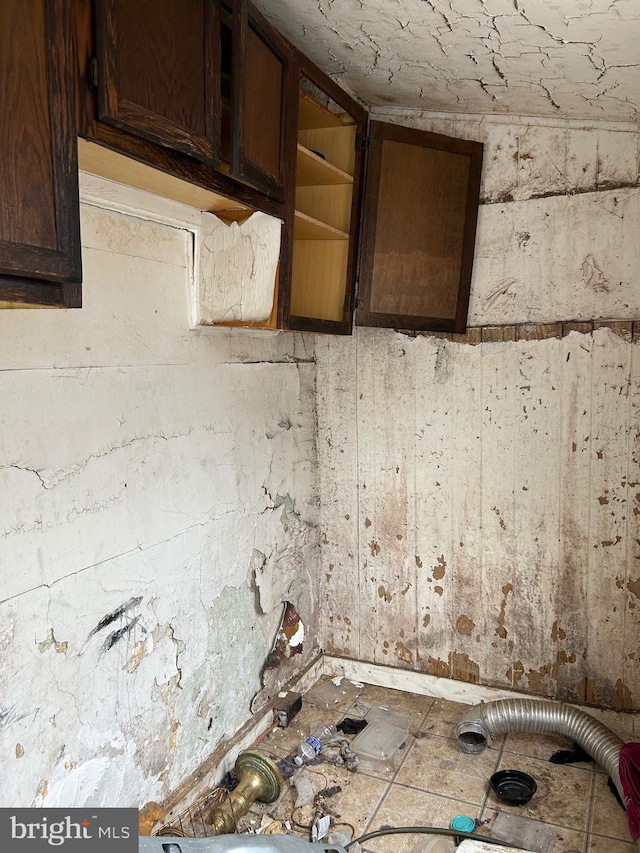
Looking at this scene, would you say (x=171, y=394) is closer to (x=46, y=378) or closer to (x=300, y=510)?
(x=46, y=378)

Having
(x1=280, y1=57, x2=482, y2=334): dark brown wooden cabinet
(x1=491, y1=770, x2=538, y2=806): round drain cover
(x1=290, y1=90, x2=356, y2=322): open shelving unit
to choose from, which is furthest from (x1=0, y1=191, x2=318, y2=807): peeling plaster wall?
(x1=491, y1=770, x2=538, y2=806): round drain cover

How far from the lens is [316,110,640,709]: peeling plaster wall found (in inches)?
98.8

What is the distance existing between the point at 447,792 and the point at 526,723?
1.46 ft

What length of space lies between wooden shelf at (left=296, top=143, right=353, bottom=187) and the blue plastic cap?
2267 mm

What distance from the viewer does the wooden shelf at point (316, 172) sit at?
2.14m

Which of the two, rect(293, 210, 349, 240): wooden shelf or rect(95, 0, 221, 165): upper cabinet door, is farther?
rect(293, 210, 349, 240): wooden shelf

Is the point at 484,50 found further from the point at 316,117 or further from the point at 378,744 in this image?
the point at 378,744

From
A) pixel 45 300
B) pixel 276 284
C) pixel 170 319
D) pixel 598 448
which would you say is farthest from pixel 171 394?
pixel 598 448

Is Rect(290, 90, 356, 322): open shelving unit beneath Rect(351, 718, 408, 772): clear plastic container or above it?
above

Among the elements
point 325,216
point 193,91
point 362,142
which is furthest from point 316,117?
point 193,91

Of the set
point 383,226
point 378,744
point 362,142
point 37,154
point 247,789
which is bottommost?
point 378,744

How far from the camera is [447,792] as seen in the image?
2.29 metres

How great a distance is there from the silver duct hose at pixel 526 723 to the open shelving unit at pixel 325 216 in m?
1.68

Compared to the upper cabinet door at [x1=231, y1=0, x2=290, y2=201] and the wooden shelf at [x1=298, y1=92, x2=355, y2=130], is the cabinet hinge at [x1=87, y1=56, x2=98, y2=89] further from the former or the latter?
the wooden shelf at [x1=298, y1=92, x2=355, y2=130]
